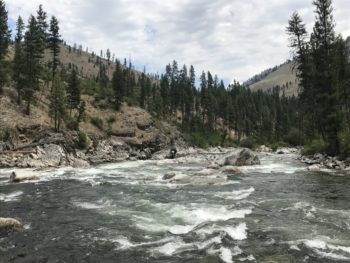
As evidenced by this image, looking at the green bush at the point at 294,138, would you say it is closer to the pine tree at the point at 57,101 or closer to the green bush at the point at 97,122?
the green bush at the point at 97,122

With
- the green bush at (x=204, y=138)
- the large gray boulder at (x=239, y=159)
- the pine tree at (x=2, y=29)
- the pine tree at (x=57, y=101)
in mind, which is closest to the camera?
the large gray boulder at (x=239, y=159)

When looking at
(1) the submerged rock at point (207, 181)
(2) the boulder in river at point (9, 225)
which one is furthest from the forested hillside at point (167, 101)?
(2) the boulder in river at point (9, 225)

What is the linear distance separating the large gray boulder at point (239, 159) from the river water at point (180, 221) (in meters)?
14.3

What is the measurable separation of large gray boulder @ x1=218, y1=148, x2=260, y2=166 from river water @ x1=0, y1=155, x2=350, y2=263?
14.3 metres

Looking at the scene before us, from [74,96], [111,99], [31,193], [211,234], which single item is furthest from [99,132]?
[211,234]

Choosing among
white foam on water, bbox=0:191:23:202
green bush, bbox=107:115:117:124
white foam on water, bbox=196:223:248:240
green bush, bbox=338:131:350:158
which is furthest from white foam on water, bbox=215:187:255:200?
green bush, bbox=107:115:117:124

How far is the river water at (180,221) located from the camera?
13.1 m

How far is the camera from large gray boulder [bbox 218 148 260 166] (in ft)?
147

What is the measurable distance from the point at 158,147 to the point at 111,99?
65.4 feet

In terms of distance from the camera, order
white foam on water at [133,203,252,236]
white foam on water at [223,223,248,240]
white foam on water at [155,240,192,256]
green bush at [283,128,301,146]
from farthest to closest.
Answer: green bush at [283,128,301,146] → white foam on water at [133,203,252,236] → white foam on water at [223,223,248,240] → white foam on water at [155,240,192,256]

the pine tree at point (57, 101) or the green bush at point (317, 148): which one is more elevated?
the pine tree at point (57, 101)

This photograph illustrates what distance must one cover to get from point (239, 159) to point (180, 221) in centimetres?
2827

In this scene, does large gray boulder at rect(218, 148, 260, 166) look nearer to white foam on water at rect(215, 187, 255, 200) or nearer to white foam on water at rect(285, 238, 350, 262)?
white foam on water at rect(215, 187, 255, 200)

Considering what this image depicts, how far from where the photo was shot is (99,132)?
72812mm
